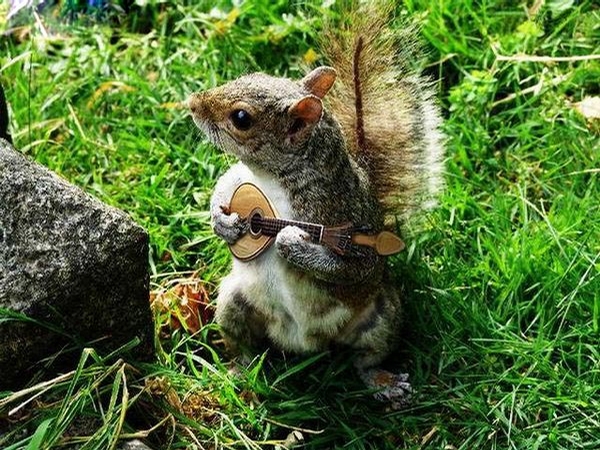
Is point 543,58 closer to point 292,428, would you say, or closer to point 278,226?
point 278,226

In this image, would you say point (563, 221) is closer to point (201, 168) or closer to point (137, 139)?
point (201, 168)

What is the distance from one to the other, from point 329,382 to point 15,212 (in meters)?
0.93

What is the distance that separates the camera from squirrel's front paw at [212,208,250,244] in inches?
103

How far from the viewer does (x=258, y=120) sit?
249cm

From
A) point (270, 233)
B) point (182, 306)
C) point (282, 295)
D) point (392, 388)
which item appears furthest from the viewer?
→ point (182, 306)

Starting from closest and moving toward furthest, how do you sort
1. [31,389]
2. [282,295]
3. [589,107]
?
1. [31,389]
2. [282,295]
3. [589,107]

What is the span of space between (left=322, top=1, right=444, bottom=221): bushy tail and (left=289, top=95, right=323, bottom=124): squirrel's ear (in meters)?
0.35

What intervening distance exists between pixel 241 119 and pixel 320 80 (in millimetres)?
232

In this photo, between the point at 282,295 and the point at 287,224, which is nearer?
the point at 287,224

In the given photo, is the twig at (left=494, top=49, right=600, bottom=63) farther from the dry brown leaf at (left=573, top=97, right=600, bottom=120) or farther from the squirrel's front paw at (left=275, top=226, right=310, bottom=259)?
the squirrel's front paw at (left=275, top=226, right=310, bottom=259)

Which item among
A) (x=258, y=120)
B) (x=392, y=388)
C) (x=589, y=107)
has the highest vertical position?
(x=258, y=120)

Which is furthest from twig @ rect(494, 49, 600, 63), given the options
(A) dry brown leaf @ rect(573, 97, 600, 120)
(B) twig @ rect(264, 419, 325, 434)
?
(B) twig @ rect(264, 419, 325, 434)

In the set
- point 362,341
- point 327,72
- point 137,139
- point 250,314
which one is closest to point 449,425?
point 362,341

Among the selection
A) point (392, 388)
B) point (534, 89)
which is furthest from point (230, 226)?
point (534, 89)
